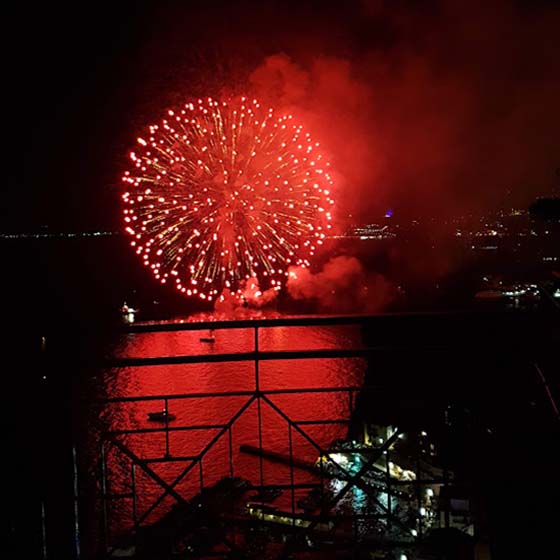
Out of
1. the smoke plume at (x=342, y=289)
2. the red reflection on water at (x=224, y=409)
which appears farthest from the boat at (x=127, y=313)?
the smoke plume at (x=342, y=289)

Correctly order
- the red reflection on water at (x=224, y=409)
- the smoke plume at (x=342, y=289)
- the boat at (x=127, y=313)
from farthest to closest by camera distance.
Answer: the smoke plume at (x=342, y=289) → the red reflection on water at (x=224, y=409) → the boat at (x=127, y=313)

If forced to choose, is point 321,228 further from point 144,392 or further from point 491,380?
point 144,392

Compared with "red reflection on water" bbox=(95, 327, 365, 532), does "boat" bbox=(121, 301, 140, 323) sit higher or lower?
higher

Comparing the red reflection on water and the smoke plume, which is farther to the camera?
the smoke plume

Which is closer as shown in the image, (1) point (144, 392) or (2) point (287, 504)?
(2) point (287, 504)

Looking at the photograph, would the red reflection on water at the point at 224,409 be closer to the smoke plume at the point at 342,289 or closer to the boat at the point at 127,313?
the boat at the point at 127,313

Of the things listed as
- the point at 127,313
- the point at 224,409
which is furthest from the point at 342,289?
the point at 127,313

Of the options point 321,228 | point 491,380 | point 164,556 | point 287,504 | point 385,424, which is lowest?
point 287,504

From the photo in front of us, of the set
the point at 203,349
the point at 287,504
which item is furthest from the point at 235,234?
the point at 203,349

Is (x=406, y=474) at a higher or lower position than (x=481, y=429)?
lower

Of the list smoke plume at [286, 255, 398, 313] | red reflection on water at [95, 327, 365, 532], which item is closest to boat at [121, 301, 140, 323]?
red reflection on water at [95, 327, 365, 532]

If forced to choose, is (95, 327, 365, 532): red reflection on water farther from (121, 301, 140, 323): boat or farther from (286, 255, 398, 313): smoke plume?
(286, 255, 398, 313): smoke plume
